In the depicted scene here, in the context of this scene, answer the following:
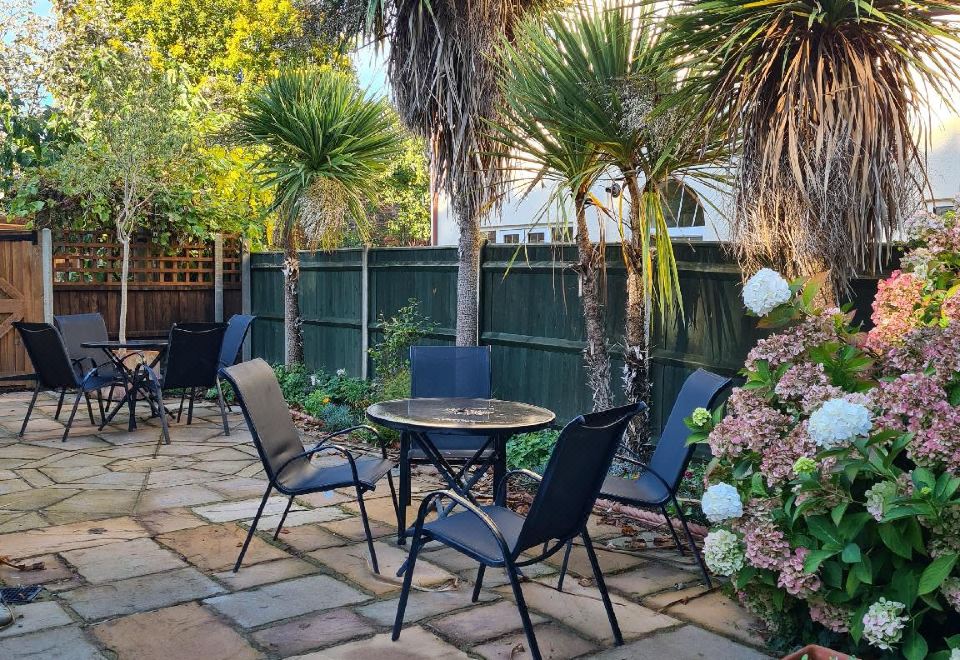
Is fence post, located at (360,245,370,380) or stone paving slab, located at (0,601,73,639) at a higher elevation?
fence post, located at (360,245,370,380)

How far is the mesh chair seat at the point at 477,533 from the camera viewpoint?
288 cm

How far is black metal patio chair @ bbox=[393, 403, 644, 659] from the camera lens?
107 inches

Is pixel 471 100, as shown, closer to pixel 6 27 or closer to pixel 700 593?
pixel 700 593

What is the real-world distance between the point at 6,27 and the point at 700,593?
20.6 m

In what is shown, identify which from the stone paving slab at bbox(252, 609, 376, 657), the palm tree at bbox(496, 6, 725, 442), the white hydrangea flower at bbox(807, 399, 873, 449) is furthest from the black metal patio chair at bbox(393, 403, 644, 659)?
the palm tree at bbox(496, 6, 725, 442)

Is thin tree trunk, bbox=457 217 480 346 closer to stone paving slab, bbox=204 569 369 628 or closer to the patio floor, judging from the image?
the patio floor

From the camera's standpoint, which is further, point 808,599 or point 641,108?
point 641,108

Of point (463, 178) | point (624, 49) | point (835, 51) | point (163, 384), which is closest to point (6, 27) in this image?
point (163, 384)

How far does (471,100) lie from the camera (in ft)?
19.6

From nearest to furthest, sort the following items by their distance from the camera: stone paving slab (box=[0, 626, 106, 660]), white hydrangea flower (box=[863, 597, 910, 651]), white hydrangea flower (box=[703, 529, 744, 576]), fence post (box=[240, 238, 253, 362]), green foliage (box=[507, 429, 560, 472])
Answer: white hydrangea flower (box=[863, 597, 910, 651]) < stone paving slab (box=[0, 626, 106, 660]) < white hydrangea flower (box=[703, 529, 744, 576]) < green foliage (box=[507, 429, 560, 472]) < fence post (box=[240, 238, 253, 362])

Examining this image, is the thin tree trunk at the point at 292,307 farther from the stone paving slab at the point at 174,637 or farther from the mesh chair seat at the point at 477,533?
the mesh chair seat at the point at 477,533

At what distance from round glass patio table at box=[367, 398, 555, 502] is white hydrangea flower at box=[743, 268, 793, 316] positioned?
1.22 metres

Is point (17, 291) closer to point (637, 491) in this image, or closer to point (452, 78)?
point (452, 78)

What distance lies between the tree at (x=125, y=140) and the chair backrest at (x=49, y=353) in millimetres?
2493
